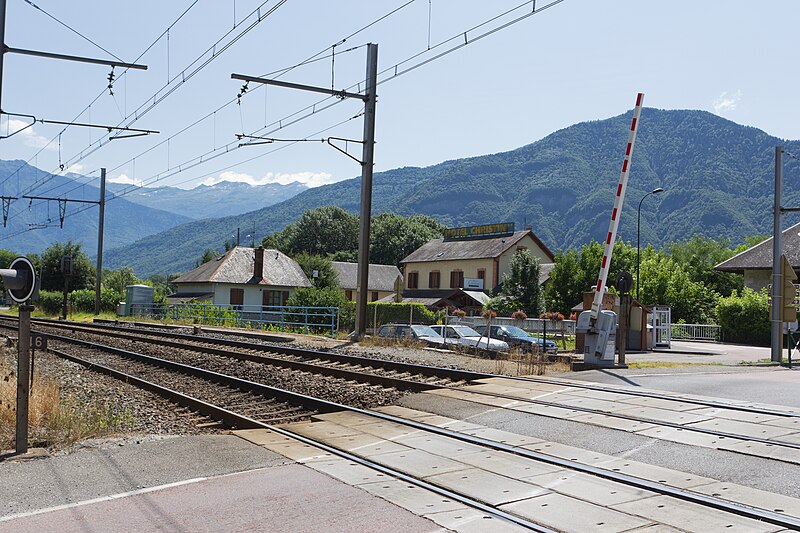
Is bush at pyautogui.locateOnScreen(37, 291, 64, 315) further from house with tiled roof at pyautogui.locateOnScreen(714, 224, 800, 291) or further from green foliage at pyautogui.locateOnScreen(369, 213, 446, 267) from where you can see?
house with tiled roof at pyautogui.locateOnScreen(714, 224, 800, 291)

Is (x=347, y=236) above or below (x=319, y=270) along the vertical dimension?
above

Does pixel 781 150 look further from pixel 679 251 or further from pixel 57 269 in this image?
pixel 679 251

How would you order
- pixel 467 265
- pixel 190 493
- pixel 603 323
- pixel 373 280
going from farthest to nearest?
pixel 373 280
pixel 467 265
pixel 603 323
pixel 190 493

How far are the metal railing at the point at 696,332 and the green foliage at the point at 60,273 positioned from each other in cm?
6255

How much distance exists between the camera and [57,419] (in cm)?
1033

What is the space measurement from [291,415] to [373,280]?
3278 inches

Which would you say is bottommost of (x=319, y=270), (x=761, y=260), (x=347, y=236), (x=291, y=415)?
(x=291, y=415)

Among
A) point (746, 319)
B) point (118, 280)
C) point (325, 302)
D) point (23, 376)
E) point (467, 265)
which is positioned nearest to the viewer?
point (23, 376)

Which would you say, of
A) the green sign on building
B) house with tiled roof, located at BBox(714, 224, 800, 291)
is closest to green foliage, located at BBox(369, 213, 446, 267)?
the green sign on building

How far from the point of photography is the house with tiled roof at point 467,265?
2795 inches

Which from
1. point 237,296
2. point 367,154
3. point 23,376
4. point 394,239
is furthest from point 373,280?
point 23,376

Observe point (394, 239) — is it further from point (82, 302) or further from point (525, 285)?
point (82, 302)

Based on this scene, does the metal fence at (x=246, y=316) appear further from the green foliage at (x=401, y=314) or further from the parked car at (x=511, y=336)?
the parked car at (x=511, y=336)

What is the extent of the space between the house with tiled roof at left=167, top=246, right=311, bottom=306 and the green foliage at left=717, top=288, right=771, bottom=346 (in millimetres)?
37243
